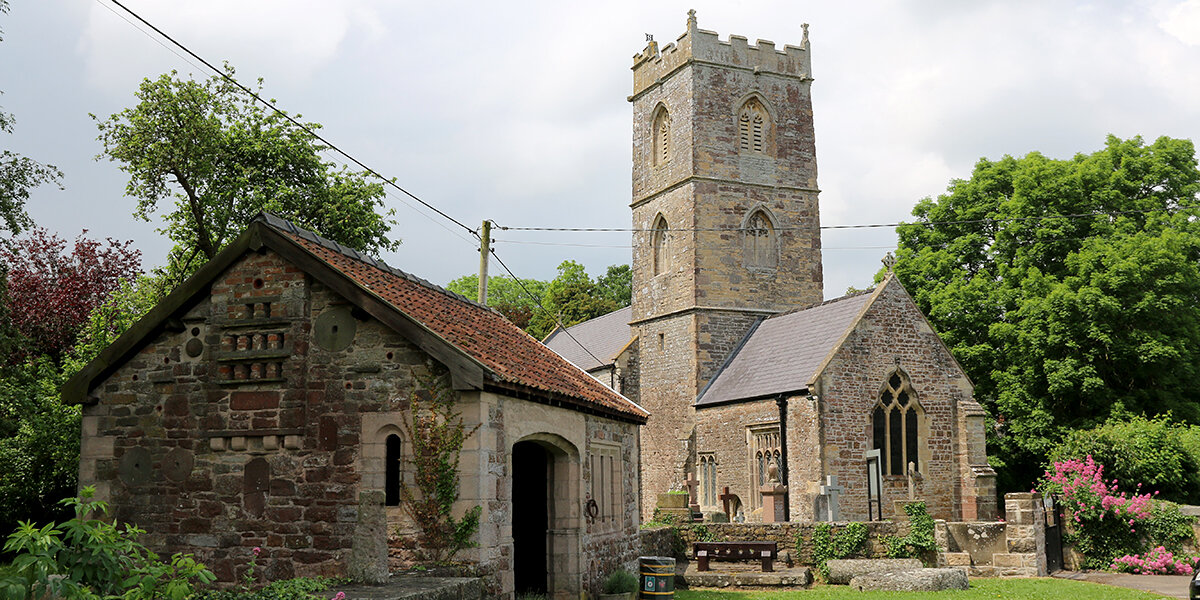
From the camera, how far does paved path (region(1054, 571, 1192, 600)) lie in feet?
60.1

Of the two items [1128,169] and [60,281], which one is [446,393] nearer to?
[60,281]

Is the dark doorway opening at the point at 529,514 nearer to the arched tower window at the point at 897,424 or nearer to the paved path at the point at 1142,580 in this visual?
the paved path at the point at 1142,580

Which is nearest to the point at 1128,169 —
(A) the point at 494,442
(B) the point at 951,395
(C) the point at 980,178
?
(C) the point at 980,178

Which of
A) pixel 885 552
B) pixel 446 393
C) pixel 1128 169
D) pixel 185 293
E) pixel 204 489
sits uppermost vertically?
pixel 1128 169

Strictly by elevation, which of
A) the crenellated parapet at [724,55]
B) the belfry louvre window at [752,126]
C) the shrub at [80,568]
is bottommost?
the shrub at [80,568]

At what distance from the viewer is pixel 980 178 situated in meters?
38.2

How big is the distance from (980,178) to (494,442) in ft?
98.0

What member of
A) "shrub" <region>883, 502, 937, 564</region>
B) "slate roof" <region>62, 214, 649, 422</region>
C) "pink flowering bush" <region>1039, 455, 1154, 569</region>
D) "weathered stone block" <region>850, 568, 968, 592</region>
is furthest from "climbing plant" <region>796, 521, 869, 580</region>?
"slate roof" <region>62, 214, 649, 422</region>

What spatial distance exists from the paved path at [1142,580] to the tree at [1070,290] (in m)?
11.1

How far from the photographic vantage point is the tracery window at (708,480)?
1259 inches

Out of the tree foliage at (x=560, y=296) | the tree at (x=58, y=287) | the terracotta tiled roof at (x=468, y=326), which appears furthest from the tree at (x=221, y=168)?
the tree foliage at (x=560, y=296)

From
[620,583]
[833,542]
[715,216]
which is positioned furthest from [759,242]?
[620,583]

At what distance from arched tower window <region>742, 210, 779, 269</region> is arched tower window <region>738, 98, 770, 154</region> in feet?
7.70

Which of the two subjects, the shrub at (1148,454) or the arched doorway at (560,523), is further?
the shrub at (1148,454)
